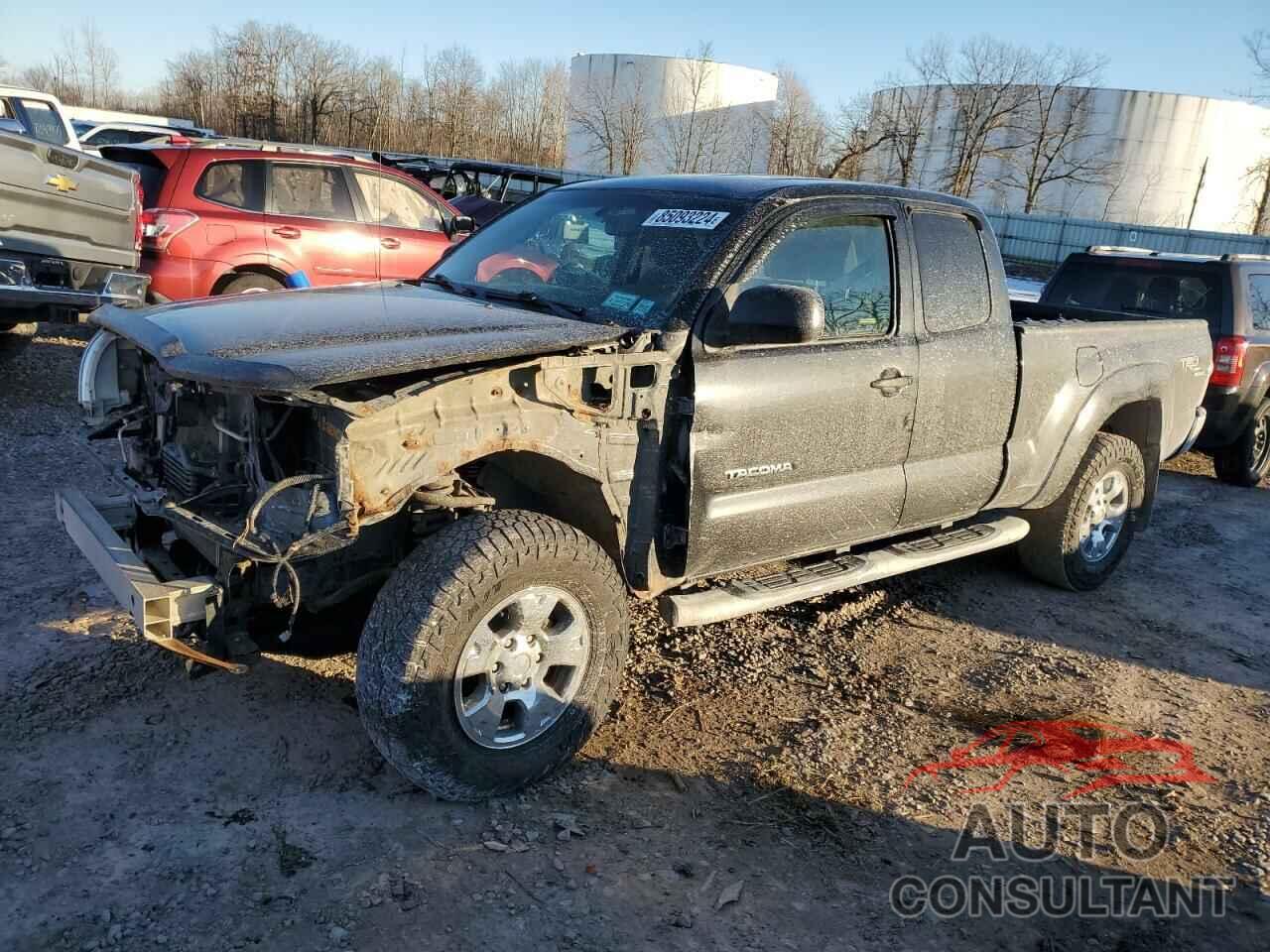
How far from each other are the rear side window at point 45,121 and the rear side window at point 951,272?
9.09 meters

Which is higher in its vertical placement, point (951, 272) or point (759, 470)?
point (951, 272)

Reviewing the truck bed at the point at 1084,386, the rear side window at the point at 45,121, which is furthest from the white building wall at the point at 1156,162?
the truck bed at the point at 1084,386

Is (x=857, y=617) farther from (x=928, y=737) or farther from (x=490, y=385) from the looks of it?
(x=490, y=385)

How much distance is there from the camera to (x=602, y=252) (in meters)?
4.14

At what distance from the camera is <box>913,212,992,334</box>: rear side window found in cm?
451

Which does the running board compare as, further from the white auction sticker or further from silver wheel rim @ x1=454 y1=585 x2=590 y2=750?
the white auction sticker

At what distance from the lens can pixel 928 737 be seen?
4035 millimetres

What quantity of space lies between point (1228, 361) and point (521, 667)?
6.85m

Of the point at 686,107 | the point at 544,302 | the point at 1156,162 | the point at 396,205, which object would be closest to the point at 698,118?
the point at 686,107

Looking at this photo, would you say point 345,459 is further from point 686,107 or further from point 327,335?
point 686,107

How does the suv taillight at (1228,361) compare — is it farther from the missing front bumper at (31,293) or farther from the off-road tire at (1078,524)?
the missing front bumper at (31,293)

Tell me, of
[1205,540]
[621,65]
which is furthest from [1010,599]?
[621,65]

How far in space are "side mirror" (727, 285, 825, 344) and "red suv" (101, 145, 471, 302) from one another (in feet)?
18.2

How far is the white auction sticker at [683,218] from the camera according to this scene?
3.96 metres
